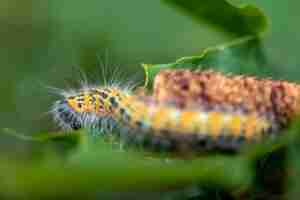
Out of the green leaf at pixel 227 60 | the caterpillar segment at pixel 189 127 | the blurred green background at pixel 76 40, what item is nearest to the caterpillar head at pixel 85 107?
the green leaf at pixel 227 60

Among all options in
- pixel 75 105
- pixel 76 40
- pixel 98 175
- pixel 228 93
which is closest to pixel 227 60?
pixel 228 93

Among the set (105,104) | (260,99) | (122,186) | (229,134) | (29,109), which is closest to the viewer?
(122,186)

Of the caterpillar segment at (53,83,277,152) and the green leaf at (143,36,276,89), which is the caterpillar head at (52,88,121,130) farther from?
the caterpillar segment at (53,83,277,152)

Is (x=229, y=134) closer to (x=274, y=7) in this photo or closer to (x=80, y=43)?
(x=274, y=7)

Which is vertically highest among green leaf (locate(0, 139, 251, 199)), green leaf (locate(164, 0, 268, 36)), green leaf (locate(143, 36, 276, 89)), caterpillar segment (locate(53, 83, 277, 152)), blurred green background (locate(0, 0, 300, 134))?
blurred green background (locate(0, 0, 300, 134))

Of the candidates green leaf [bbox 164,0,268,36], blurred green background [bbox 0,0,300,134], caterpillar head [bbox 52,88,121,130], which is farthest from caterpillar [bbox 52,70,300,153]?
blurred green background [bbox 0,0,300,134]

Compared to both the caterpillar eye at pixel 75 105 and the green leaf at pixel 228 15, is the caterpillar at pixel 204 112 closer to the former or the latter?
the green leaf at pixel 228 15

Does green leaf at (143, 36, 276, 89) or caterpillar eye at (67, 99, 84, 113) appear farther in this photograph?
caterpillar eye at (67, 99, 84, 113)

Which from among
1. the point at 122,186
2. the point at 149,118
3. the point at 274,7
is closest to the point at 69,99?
the point at 149,118
